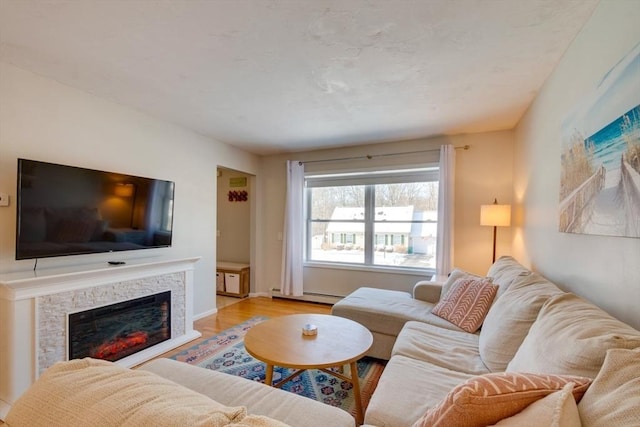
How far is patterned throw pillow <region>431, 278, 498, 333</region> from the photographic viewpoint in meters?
2.10

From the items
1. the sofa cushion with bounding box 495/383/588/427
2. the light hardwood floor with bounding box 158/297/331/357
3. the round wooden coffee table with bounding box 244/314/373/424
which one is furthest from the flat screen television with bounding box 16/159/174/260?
the sofa cushion with bounding box 495/383/588/427

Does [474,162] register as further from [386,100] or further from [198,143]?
[198,143]

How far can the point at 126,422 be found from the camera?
1.85 ft

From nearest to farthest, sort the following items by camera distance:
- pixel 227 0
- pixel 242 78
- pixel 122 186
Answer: pixel 227 0
pixel 242 78
pixel 122 186

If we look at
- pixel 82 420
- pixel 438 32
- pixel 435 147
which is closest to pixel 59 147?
pixel 82 420

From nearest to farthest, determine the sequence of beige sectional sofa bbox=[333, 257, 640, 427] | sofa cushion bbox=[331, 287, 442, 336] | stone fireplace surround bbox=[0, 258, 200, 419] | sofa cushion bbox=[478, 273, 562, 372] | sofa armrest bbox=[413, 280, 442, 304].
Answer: beige sectional sofa bbox=[333, 257, 640, 427] → sofa cushion bbox=[478, 273, 562, 372] → stone fireplace surround bbox=[0, 258, 200, 419] → sofa cushion bbox=[331, 287, 442, 336] → sofa armrest bbox=[413, 280, 442, 304]

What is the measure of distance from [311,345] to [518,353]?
3.64 ft

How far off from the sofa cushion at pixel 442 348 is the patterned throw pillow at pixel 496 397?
0.86m

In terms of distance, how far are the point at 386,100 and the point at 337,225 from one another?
227 centimetres

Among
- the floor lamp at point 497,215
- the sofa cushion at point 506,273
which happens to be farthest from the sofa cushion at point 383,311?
the floor lamp at point 497,215

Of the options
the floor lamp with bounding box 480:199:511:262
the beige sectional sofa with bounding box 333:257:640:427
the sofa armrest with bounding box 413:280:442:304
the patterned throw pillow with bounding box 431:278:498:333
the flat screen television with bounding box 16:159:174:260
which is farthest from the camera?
the floor lamp with bounding box 480:199:511:262

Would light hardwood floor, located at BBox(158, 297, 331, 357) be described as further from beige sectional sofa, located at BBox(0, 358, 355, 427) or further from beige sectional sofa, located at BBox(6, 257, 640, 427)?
beige sectional sofa, located at BBox(0, 358, 355, 427)

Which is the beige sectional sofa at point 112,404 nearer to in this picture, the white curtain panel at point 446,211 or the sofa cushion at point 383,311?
the sofa cushion at point 383,311

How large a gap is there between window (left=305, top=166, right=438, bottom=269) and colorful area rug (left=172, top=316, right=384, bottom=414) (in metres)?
1.84
